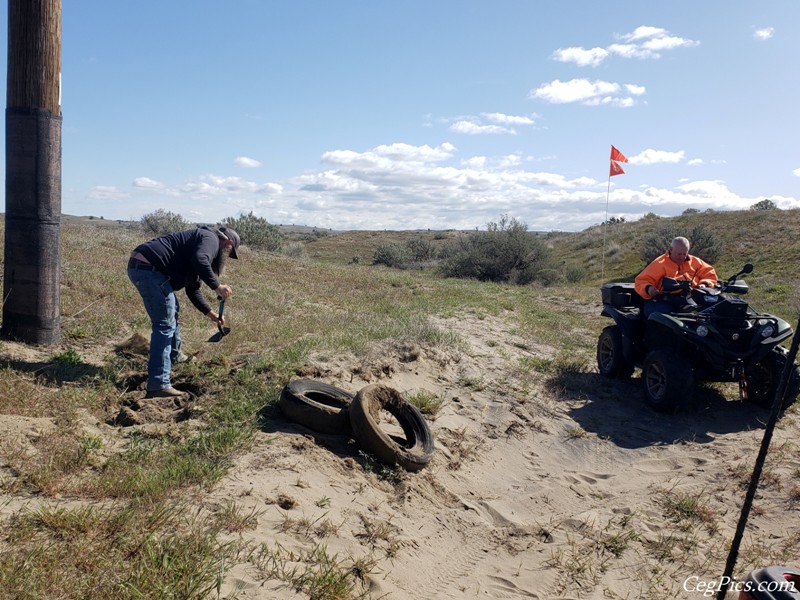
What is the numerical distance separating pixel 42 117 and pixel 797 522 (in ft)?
26.5

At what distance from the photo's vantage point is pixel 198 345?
26.0 feet

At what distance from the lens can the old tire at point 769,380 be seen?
6.95 metres

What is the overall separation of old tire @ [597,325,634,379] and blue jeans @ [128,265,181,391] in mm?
5719

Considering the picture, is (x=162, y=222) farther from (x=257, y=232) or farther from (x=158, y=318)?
(x=158, y=318)

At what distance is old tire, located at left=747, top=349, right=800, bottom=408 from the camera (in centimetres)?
695

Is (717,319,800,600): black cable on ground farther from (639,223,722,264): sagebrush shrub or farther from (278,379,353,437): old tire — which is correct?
(639,223,722,264): sagebrush shrub

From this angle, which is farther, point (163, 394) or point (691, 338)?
point (691, 338)

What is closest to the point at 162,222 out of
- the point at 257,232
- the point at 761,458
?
the point at 257,232

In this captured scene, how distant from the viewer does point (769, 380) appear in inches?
284

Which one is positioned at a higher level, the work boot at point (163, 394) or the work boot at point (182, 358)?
the work boot at point (182, 358)

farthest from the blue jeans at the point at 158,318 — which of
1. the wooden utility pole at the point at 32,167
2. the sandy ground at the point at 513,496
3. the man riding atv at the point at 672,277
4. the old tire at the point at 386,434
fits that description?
the man riding atv at the point at 672,277

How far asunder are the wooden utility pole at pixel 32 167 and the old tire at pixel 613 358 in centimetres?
704

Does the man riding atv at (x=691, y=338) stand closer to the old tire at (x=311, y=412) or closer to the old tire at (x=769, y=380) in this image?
the old tire at (x=769, y=380)

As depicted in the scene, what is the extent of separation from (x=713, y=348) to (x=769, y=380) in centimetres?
99
